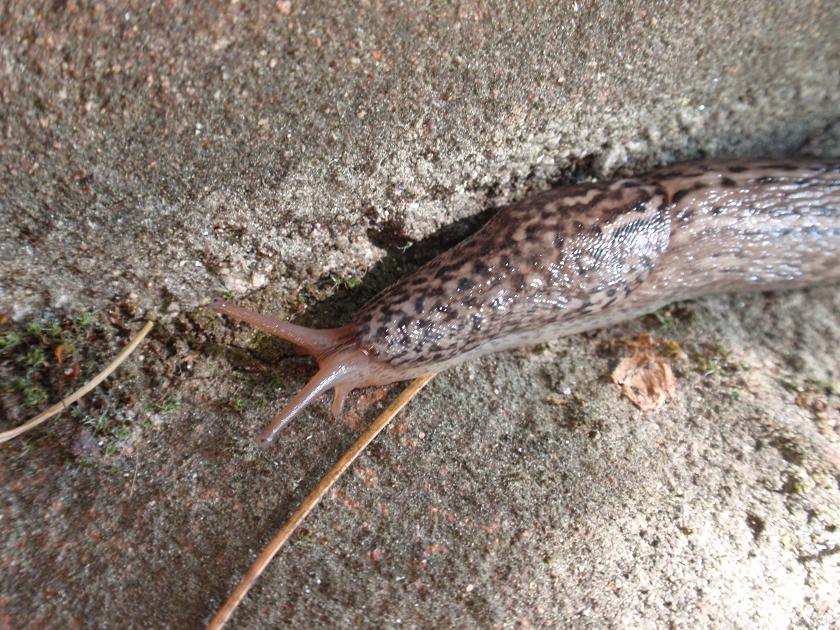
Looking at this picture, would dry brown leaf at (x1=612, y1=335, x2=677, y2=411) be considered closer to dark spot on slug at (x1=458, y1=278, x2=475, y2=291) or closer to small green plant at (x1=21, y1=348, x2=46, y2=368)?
dark spot on slug at (x1=458, y1=278, x2=475, y2=291)

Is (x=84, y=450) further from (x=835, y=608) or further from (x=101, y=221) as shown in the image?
(x=835, y=608)

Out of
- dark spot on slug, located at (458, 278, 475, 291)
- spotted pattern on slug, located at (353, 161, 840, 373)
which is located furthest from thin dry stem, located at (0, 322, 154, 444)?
dark spot on slug, located at (458, 278, 475, 291)

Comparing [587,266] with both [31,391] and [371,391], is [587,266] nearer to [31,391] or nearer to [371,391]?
[371,391]

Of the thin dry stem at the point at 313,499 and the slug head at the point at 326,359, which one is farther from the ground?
the slug head at the point at 326,359

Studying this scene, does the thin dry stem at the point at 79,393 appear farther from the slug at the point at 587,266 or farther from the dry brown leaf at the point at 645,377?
the dry brown leaf at the point at 645,377

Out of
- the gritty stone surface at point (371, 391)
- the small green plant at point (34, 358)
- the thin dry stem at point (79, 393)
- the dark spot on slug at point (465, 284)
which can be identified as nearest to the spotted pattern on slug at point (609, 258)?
the dark spot on slug at point (465, 284)

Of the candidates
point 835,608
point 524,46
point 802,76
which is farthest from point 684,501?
point 802,76
